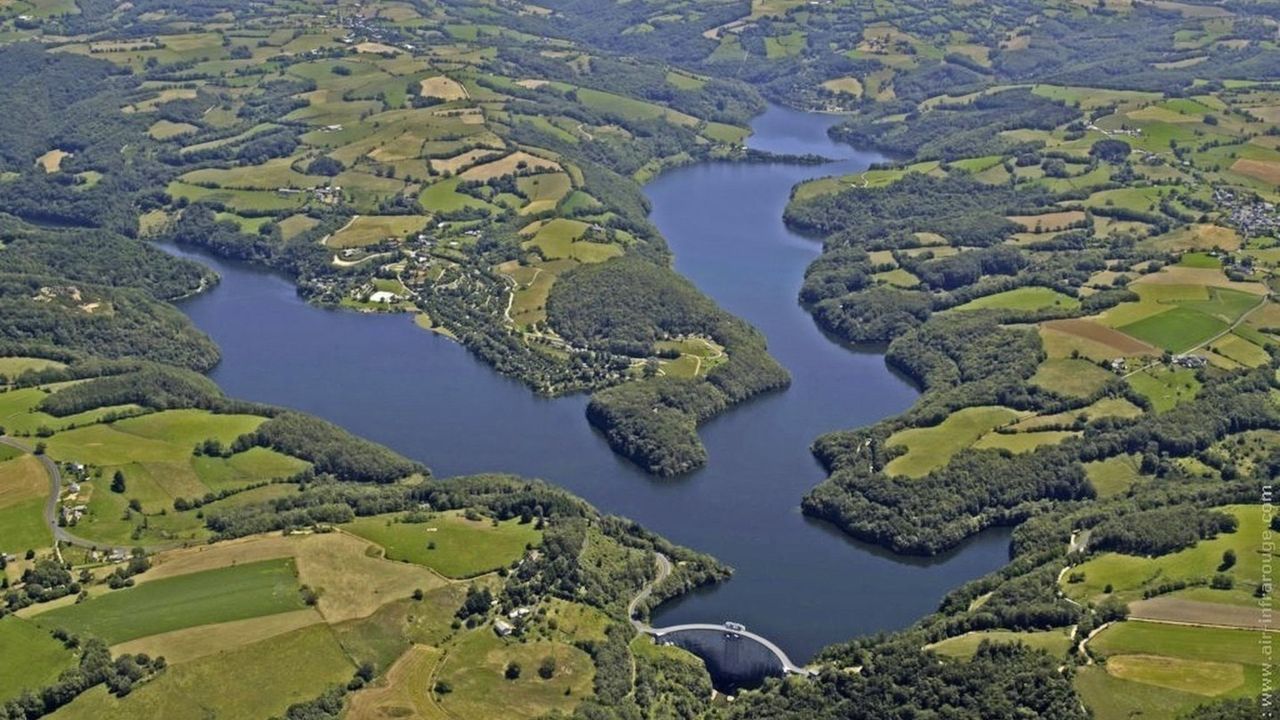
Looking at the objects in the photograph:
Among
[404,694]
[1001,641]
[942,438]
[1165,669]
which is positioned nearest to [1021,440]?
[942,438]

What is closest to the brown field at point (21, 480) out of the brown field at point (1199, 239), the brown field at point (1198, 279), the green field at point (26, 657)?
the green field at point (26, 657)

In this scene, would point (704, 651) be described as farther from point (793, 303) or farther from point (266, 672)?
point (793, 303)

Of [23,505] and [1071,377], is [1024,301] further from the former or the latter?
[23,505]

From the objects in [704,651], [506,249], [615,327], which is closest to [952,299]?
[615,327]

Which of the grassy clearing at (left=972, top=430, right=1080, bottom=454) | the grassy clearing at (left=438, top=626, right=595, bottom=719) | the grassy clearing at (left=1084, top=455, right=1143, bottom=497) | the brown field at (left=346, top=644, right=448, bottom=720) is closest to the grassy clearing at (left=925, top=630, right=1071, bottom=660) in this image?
the grassy clearing at (left=438, top=626, right=595, bottom=719)

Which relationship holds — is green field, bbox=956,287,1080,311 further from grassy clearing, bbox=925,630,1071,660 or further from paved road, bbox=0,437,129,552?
paved road, bbox=0,437,129,552
